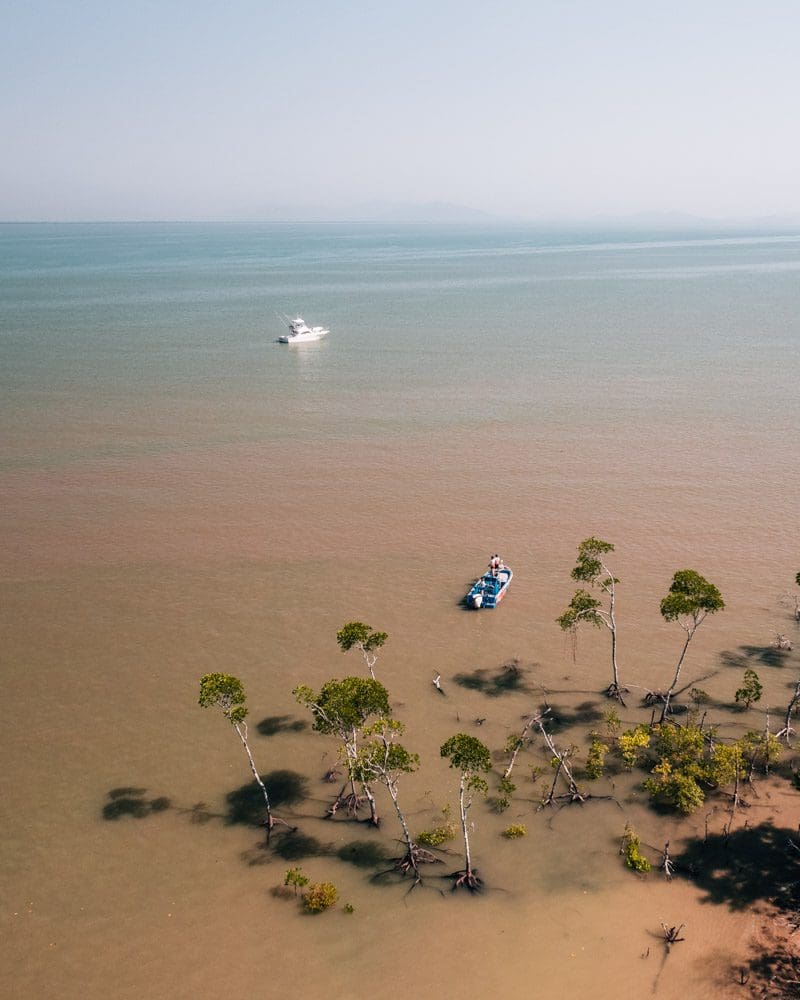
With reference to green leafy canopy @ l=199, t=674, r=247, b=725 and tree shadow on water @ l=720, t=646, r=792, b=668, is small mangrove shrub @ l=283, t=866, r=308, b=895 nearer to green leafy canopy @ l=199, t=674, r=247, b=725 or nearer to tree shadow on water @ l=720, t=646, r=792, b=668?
green leafy canopy @ l=199, t=674, r=247, b=725

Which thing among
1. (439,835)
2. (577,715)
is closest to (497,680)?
(577,715)

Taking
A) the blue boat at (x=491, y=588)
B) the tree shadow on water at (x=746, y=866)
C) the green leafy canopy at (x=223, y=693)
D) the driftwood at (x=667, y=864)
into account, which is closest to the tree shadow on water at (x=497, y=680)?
the blue boat at (x=491, y=588)

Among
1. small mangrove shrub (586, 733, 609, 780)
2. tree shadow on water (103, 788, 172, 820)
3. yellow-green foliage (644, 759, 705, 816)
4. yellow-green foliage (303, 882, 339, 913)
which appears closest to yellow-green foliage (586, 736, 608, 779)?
small mangrove shrub (586, 733, 609, 780)

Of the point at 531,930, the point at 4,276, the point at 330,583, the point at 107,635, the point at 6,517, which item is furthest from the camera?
the point at 4,276

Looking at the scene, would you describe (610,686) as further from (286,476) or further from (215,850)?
(286,476)

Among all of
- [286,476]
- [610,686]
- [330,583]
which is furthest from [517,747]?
[286,476]

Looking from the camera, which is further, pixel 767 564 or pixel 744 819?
pixel 767 564
